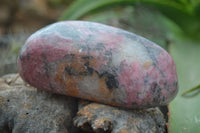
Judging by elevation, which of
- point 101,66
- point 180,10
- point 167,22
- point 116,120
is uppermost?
point 101,66

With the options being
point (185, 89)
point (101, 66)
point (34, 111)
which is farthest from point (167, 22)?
point (34, 111)

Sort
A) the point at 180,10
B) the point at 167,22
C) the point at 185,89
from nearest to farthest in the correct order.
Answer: the point at 185,89, the point at 180,10, the point at 167,22

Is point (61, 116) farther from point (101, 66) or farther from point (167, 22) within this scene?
point (167, 22)

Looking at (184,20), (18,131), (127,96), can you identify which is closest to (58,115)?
(18,131)

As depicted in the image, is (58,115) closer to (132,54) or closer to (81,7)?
(132,54)

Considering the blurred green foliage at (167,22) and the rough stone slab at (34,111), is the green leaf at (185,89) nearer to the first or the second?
the blurred green foliage at (167,22)

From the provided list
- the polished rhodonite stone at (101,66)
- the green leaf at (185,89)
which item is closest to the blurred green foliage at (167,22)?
the green leaf at (185,89)
